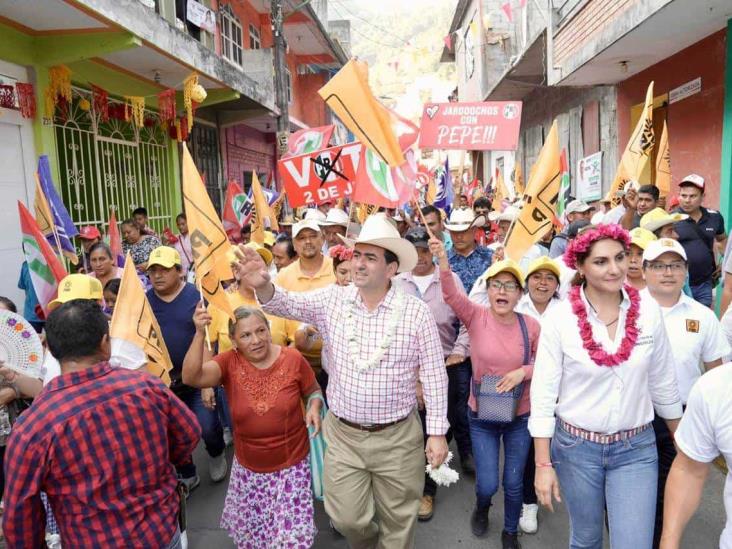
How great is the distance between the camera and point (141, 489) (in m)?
2.27

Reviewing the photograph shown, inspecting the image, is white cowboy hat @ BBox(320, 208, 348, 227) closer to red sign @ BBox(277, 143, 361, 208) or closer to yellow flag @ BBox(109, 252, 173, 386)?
red sign @ BBox(277, 143, 361, 208)

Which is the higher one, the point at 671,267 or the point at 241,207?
the point at 241,207

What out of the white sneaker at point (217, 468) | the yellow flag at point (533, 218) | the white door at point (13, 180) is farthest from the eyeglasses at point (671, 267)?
the white door at point (13, 180)

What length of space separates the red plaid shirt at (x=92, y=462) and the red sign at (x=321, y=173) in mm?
5546

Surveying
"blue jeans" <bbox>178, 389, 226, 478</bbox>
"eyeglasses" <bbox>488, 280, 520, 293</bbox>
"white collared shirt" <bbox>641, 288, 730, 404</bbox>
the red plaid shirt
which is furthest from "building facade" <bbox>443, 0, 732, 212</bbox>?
the red plaid shirt

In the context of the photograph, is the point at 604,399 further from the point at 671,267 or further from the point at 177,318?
the point at 177,318

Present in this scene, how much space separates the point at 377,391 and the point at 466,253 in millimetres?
2493

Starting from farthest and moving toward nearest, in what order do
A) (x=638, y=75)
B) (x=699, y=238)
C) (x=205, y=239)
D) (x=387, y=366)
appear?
1. (x=638, y=75)
2. (x=699, y=238)
3. (x=205, y=239)
4. (x=387, y=366)

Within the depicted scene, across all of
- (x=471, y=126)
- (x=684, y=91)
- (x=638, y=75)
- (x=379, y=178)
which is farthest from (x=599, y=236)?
(x=638, y=75)

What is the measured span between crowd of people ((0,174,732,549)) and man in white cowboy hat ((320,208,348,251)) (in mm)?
1953

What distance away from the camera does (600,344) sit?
2648 millimetres

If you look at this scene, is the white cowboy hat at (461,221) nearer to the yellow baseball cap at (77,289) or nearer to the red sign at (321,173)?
the red sign at (321,173)

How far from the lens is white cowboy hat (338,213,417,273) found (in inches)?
122

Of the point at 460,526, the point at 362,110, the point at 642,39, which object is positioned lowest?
the point at 460,526
